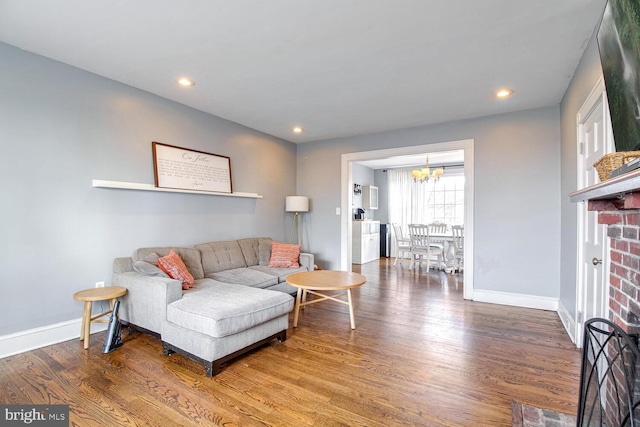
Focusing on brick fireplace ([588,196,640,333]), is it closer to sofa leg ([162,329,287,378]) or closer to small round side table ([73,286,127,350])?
sofa leg ([162,329,287,378])

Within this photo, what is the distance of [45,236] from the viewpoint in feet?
8.48

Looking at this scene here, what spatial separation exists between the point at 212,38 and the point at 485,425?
10.2 feet

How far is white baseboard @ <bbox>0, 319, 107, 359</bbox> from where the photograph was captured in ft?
7.77

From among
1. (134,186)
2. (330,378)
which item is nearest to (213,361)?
(330,378)

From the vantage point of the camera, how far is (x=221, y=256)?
12.6 feet

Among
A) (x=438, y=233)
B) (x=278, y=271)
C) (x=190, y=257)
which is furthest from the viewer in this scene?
(x=438, y=233)

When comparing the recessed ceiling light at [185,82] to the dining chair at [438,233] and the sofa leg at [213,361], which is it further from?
the dining chair at [438,233]

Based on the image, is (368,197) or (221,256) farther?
(368,197)

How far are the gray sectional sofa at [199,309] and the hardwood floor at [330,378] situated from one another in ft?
0.48

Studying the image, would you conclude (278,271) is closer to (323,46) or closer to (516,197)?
(323,46)

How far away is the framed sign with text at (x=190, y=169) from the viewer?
3.44 meters

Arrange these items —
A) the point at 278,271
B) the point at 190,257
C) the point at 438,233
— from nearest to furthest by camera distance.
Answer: the point at 190,257 → the point at 278,271 → the point at 438,233

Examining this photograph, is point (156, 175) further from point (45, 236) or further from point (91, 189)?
point (45, 236)

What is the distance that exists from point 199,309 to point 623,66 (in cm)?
278
